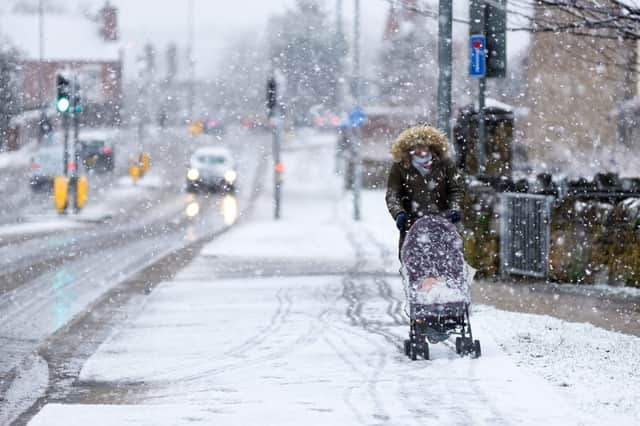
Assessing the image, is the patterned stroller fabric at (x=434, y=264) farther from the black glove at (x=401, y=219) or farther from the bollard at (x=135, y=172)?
the bollard at (x=135, y=172)

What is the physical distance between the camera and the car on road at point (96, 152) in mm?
53812

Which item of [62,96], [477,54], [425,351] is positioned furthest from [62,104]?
[425,351]

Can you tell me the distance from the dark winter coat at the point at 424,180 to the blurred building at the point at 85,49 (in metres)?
72.1

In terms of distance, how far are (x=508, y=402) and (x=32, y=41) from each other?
8166 cm

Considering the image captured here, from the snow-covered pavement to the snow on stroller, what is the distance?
18 centimetres

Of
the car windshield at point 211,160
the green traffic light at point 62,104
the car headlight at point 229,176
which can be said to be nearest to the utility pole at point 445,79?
the green traffic light at point 62,104

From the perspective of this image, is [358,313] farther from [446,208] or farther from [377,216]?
[377,216]

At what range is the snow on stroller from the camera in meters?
8.54

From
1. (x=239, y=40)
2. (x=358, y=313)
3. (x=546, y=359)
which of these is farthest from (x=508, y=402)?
(x=239, y=40)

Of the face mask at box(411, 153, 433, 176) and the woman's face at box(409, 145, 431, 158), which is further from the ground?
the woman's face at box(409, 145, 431, 158)

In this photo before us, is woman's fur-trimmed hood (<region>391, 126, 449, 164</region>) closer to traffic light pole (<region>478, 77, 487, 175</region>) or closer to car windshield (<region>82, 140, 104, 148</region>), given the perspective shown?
traffic light pole (<region>478, 77, 487, 175</region>)

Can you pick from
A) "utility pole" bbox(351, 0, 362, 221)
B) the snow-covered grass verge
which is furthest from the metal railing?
"utility pole" bbox(351, 0, 362, 221)

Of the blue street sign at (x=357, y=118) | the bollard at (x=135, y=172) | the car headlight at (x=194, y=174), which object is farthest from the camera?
the bollard at (x=135, y=172)

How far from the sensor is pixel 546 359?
8.52 metres
